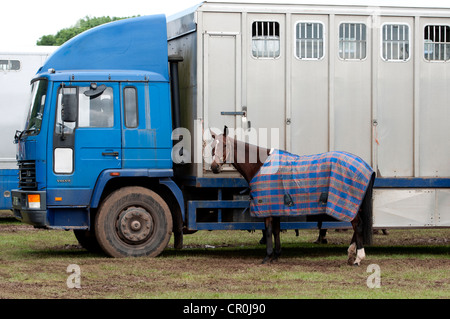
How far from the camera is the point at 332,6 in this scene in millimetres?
13055

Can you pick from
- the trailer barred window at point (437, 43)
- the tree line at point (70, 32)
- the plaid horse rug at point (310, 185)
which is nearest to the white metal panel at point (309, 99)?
the plaid horse rug at point (310, 185)

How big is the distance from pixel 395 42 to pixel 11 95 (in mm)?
9914

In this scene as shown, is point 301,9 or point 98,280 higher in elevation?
point 301,9

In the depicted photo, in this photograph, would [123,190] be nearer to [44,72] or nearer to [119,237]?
[119,237]

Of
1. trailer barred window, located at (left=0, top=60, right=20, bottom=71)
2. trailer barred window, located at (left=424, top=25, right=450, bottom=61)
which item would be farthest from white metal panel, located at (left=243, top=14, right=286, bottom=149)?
trailer barred window, located at (left=0, top=60, right=20, bottom=71)

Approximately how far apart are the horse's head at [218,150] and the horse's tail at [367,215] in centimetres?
217

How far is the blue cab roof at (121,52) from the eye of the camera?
1270 centimetres

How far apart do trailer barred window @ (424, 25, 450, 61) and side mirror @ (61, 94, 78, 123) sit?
5657mm

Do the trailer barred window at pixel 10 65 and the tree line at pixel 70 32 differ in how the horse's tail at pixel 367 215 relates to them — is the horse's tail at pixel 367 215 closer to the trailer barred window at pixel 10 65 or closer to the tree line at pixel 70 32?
the trailer barred window at pixel 10 65

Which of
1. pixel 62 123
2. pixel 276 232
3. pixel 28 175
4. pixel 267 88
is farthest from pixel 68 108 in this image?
pixel 276 232

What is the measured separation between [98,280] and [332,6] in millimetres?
5761

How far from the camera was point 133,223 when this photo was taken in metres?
12.6
